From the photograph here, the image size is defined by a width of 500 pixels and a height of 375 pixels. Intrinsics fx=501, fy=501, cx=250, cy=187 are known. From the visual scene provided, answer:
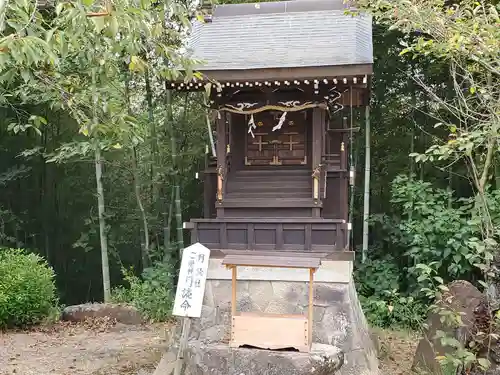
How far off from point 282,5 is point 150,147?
375cm

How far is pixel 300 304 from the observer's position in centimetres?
556

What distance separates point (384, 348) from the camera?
6.03 metres

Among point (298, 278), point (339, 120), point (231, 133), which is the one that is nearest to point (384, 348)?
point (298, 278)

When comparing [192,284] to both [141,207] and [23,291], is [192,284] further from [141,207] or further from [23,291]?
[141,207]

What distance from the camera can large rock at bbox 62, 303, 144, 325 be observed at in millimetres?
7767

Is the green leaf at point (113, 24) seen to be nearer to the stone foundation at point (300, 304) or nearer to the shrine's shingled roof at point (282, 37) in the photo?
the stone foundation at point (300, 304)

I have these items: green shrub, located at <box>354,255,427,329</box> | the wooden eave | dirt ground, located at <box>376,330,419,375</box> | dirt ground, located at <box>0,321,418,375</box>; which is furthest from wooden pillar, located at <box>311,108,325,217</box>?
green shrub, located at <box>354,255,427,329</box>

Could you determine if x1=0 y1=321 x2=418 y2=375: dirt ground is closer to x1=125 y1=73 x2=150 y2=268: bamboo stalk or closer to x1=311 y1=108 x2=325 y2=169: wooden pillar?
x1=125 y1=73 x2=150 y2=268: bamboo stalk

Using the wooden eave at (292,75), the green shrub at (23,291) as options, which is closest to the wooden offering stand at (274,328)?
the wooden eave at (292,75)

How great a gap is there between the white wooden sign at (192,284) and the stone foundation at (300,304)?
0.84 m

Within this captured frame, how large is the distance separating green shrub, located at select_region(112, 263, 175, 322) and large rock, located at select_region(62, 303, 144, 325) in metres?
0.13

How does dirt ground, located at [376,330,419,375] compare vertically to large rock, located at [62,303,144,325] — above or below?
above

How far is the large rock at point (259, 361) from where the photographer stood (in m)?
4.21

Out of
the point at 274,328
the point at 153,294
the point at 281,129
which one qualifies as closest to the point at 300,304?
the point at 274,328
